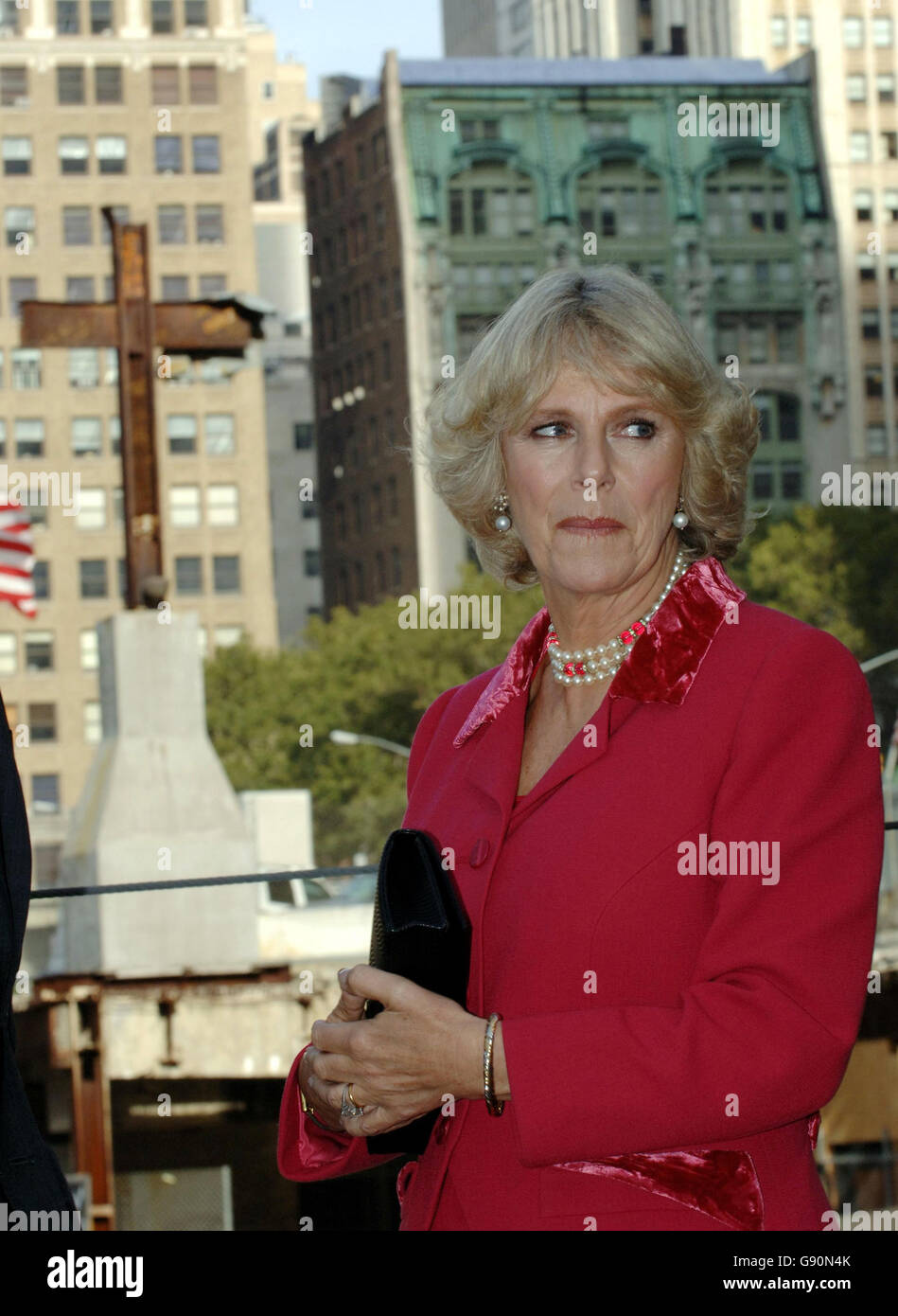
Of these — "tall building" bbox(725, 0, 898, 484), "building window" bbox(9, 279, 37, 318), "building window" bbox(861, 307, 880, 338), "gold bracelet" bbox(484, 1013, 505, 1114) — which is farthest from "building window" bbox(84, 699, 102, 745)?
"gold bracelet" bbox(484, 1013, 505, 1114)

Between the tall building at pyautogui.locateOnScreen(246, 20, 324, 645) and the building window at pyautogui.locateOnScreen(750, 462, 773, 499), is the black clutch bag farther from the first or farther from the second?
the tall building at pyautogui.locateOnScreen(246, 20, 324, 645)

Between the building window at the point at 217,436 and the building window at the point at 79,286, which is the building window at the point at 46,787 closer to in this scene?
the building window at the point at 217,436

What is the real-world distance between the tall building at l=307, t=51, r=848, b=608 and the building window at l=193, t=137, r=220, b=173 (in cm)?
556

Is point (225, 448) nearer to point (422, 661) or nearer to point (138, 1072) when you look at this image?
point (422, 661)

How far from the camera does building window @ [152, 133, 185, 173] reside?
84250 mm

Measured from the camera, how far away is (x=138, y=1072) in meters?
18.0

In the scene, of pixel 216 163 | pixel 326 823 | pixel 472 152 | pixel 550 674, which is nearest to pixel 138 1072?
pixel 550 674

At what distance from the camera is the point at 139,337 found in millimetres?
15484

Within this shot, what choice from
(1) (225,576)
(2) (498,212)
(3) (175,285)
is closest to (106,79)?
(3) (175,285)

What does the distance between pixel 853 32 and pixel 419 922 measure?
87263 mm

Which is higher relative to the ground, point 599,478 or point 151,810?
point 599,478

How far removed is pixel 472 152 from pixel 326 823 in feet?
109

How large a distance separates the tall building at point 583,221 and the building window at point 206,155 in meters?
5.56

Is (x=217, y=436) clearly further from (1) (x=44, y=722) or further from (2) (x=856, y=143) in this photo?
(2) (x=856, y=143)
